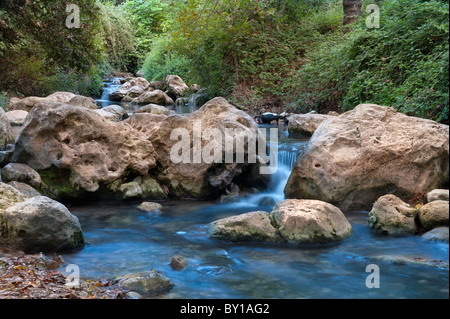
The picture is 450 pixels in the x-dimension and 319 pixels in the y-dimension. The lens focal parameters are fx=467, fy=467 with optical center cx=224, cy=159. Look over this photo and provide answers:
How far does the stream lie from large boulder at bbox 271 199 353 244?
0.38 feet

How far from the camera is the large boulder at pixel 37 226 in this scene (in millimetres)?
5164

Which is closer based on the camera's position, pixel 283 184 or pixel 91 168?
pixel 91 168

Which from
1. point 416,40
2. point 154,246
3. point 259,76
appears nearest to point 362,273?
point 154,246

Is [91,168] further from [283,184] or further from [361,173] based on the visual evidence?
[361,173]

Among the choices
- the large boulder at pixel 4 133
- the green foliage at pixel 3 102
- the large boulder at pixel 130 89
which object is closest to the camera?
the large boulder at pixel 4 133

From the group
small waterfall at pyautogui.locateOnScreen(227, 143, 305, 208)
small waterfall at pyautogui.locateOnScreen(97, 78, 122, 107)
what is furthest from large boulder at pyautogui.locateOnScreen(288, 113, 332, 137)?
small waterfall at pyautogui.locateOnScreen(97, 78, 122, 107)

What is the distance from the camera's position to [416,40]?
10.5 meters

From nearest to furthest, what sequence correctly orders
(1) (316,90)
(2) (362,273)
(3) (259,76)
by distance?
1. (2) (362,273)
2. (1) (316,90)
3. (3) (259,76)

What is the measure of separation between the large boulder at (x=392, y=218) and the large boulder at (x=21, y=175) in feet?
16.4

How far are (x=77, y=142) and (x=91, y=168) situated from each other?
49 cm

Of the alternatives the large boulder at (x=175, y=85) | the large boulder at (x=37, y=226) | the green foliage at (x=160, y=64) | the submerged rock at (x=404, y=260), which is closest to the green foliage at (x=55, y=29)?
the large boulder at (x=37, y=226)

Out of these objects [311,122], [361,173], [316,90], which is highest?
[316,90]

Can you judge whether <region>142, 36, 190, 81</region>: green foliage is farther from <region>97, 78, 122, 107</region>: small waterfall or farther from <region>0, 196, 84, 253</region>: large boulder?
<region>0, 196, 84, 253</region>: large boulder

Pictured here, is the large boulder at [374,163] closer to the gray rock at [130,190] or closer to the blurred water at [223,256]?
the blurred water at [223,256]
